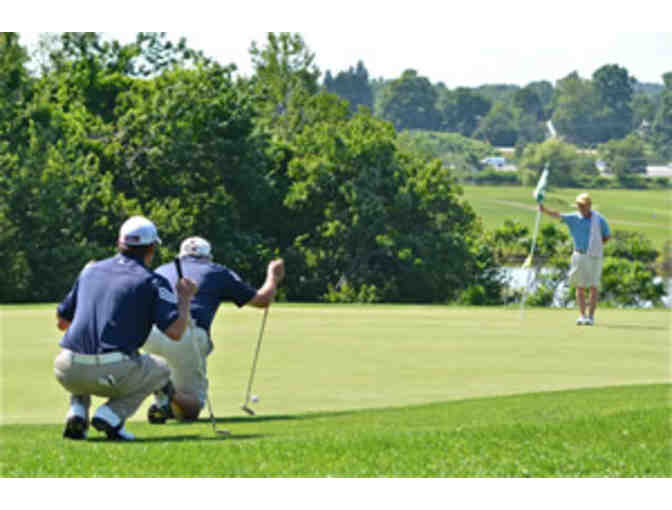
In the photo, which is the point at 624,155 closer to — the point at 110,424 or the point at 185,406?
the point at 185,406

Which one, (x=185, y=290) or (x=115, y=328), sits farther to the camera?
(x=185, y=290)

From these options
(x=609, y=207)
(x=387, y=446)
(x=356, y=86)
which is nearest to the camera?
(x=387, y=446)

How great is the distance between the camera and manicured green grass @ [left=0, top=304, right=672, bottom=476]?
743 cm

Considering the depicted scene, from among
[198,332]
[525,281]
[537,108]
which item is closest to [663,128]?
[537,108]

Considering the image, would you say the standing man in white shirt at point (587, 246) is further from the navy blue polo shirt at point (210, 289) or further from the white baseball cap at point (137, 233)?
the white baseball cap at point (137, 233)

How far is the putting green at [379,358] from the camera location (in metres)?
10.7

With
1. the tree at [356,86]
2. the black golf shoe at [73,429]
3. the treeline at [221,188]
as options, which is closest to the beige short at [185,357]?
the black golf shoe at [73,429]

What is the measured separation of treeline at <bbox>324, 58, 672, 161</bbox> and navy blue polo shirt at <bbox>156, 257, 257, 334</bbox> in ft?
Answer: 160

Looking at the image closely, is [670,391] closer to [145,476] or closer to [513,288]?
[145,476]

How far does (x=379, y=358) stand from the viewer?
13.1 metres

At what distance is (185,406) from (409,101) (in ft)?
252

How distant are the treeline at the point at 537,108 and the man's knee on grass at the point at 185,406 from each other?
161 feet

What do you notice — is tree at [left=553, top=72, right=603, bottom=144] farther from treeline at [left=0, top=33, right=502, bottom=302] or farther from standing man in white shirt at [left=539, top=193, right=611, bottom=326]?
standing man in white shirt at [left=539, top=193, right=611, bottom=326]

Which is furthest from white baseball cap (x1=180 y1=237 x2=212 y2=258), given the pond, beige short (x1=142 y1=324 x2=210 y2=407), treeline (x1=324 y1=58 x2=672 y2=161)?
treeline (x1=324 y1=58 x2=672 y2=161)
